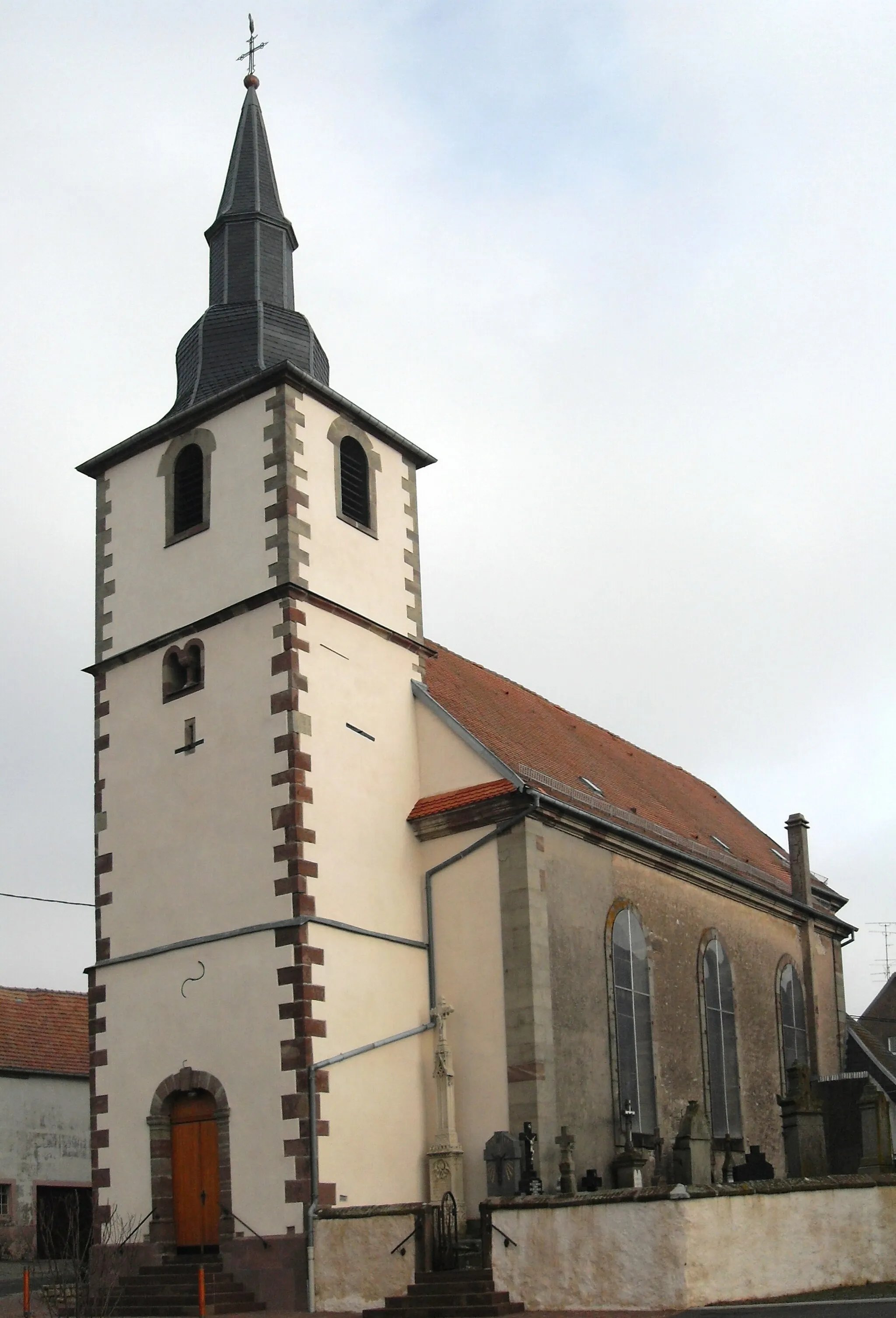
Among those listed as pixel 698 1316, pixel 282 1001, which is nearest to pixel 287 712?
pixel 282 1001

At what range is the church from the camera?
64.3 ft

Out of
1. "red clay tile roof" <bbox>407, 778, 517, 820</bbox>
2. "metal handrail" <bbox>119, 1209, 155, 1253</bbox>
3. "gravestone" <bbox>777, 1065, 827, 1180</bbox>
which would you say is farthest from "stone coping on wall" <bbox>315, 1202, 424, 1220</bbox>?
"red clay tile roof" <bbox>407, 778, 517, 820</bbox>

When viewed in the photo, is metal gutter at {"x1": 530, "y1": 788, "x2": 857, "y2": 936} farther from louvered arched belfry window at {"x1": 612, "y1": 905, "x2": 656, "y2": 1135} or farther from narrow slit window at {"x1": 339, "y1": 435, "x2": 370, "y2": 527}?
narrow slit window at {"x1": 339, "y1": 435, "x2": 370, "y2": 527}

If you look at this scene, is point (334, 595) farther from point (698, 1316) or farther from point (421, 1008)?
point (698, 1316)

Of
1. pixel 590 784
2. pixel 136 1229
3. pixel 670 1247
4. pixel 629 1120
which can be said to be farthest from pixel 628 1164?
pixel 590 784

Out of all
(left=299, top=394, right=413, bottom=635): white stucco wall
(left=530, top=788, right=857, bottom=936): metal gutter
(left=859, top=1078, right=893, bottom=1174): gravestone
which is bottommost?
(left=859, top=1078, right=893, bottom=1174): gravestone

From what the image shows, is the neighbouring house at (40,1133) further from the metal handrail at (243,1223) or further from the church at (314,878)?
the metal handrail at (243,1223)

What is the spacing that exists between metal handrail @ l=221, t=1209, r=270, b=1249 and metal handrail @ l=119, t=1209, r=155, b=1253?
1.30 meters

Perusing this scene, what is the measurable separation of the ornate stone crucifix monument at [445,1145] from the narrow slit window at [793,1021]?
30.7 ft

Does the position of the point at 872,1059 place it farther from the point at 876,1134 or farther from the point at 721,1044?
the point at 876,1134

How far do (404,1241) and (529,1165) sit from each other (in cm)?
267

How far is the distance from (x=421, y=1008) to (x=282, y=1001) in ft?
8.47

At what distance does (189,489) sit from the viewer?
2317 cm

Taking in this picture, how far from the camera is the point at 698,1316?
1441cm
